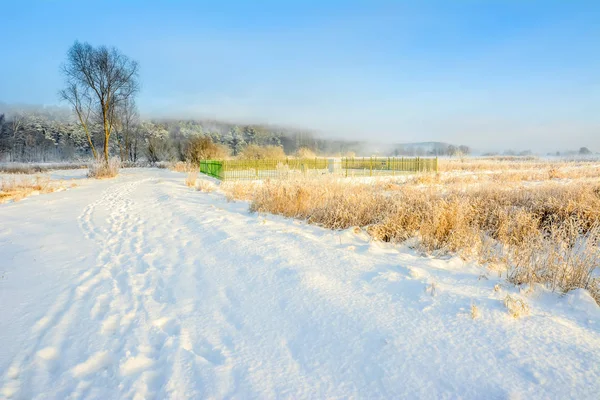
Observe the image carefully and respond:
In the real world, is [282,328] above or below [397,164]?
below

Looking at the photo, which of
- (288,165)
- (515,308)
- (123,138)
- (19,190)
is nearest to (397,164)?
(288,165)

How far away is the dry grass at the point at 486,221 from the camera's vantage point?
10.7 ft

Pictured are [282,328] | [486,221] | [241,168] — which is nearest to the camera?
[282,328]

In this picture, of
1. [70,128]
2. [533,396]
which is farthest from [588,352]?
[70,128]

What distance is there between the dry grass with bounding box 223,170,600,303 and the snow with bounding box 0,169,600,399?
0.36 meters

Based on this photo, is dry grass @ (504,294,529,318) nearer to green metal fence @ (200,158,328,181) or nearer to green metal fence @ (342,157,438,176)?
green metal fence @ (200,158,328,181)

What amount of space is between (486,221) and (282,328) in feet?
18.3

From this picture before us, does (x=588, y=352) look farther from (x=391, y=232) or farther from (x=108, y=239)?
(x=108, y=239)

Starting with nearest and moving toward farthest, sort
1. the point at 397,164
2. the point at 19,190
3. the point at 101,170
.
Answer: the point at 19,190, the point at 101,170, the point at 397,164

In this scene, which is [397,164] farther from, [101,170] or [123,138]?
[123,138]

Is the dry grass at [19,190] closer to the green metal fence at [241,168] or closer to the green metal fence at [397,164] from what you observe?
the green metal fence at [241,168]

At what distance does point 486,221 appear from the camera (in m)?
6.39

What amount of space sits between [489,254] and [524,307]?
1.71 meters

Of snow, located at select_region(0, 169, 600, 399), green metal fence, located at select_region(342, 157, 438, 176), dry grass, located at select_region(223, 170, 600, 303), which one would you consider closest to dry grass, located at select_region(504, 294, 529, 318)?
snow, located at select_region(0, 169, 600, 399)
